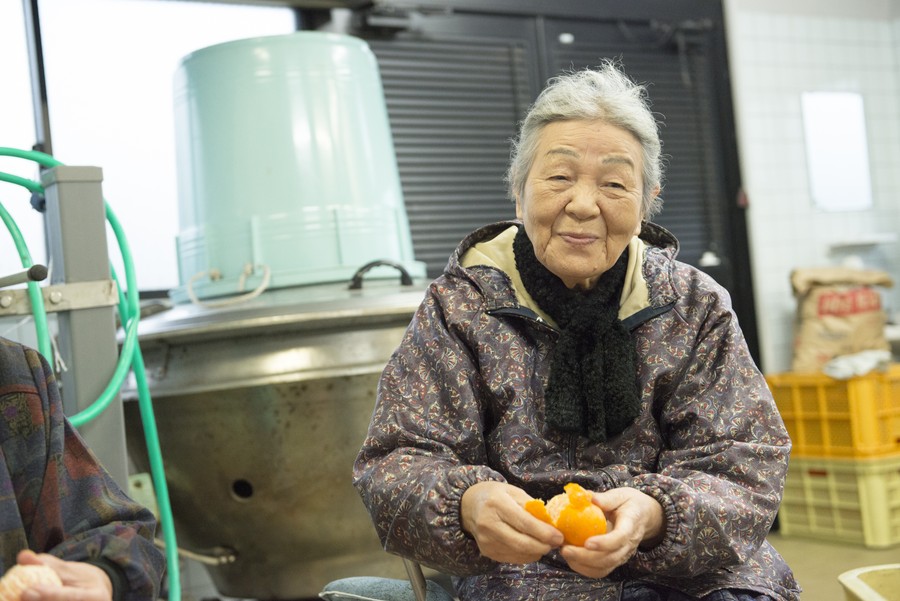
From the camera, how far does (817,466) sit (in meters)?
4.03

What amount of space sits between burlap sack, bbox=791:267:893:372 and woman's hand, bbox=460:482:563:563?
10.6 ft

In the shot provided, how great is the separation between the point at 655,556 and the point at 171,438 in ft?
5.87

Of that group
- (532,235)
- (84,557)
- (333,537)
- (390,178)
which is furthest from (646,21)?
(84,557)

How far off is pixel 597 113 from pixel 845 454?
110 inches

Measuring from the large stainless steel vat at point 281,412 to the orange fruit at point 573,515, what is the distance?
143 cm

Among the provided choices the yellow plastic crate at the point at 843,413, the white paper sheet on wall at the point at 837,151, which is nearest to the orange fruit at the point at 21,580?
the yellow plastic crate at the point at 843,413

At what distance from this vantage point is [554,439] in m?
1.60

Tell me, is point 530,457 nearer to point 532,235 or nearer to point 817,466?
point 532,235

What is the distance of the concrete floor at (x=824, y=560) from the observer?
329 centimetres

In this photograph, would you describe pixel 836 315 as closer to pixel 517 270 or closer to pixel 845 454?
pixel 845 454

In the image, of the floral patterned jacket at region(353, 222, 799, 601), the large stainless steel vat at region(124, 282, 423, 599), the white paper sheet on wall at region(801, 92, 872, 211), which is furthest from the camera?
the white paper sheet on wall at region(801, 92, 872, 211)

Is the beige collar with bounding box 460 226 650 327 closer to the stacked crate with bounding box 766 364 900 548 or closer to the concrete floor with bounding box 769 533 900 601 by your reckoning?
the concrete floor with bounding box 769 533 900 601

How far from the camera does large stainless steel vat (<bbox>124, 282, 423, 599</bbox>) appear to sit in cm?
271

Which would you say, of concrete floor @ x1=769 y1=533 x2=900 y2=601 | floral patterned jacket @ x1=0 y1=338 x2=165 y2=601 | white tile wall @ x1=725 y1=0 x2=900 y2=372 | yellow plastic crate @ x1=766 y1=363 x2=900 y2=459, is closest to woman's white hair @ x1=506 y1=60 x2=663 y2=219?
floral patterned jacket @ x1=0 y1=338 x2=165 y2=601
